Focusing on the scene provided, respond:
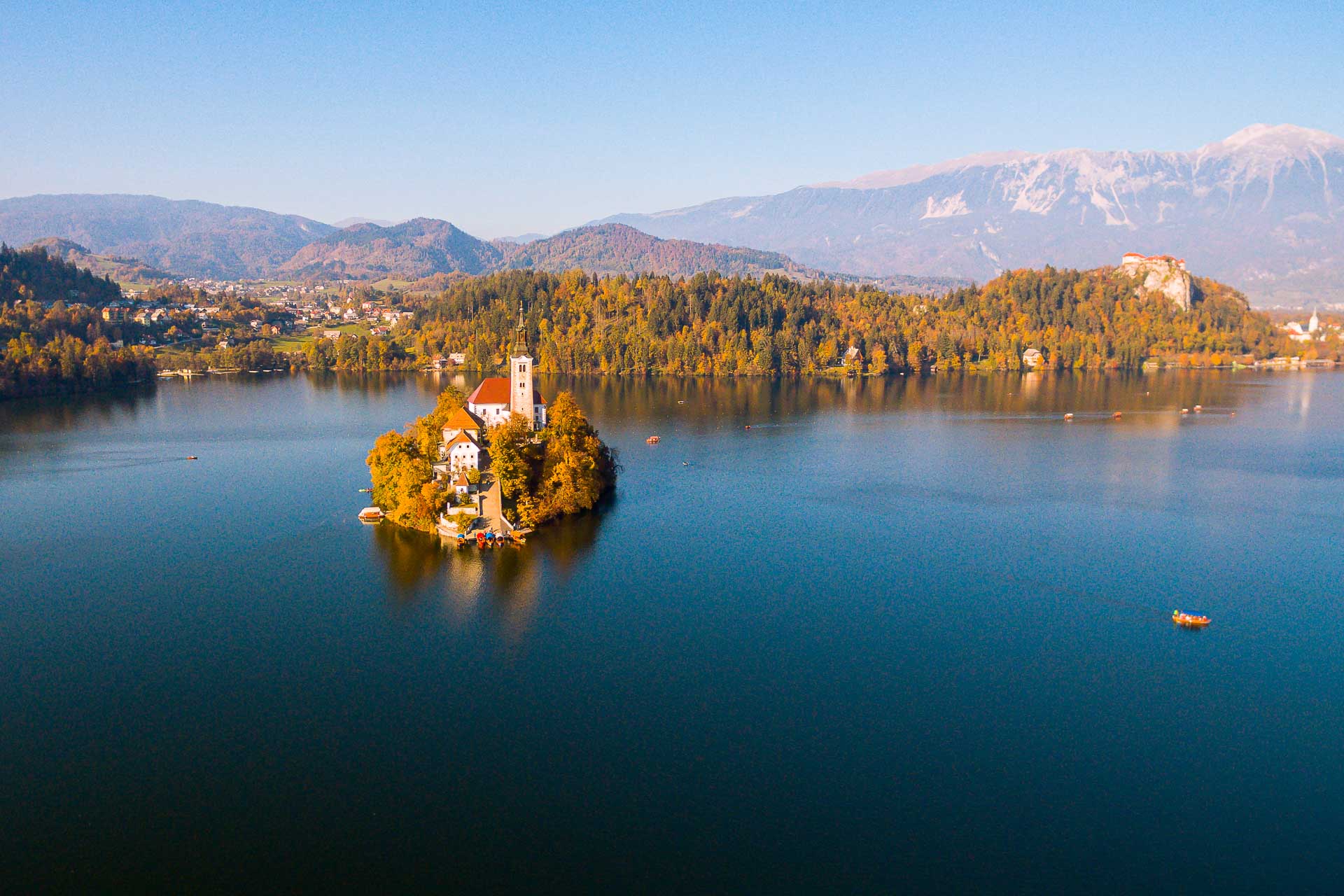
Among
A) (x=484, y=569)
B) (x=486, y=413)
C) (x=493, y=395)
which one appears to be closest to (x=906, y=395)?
(x=493, y=395)

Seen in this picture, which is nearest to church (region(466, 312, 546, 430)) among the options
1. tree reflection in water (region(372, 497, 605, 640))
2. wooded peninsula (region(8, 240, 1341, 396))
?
tree reflection in water (region(372, 497, 605, 640))

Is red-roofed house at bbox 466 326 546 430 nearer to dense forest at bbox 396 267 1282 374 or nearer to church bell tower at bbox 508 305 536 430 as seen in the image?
church bell tower at bbox 508 305 536 430

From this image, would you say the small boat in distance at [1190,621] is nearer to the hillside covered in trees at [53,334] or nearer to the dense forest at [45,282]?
the hillside covered in trees at [53,334]

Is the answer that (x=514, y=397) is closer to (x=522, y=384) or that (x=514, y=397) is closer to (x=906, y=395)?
(x=522, y=384)

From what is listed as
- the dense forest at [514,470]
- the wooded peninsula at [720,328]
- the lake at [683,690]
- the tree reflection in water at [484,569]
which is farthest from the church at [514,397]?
the wooded peninsula at [720,328]

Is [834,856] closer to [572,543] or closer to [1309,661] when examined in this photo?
[1309,661]
